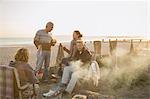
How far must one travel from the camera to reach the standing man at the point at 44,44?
1858mm

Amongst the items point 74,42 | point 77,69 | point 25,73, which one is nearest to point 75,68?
point 77,69

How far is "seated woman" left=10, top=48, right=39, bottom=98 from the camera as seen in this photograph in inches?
73.8

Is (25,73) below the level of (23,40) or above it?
below

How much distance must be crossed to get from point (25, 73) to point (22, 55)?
84mm

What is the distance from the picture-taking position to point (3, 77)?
6.15ft

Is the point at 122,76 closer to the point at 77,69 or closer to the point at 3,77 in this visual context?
the point at 77,69

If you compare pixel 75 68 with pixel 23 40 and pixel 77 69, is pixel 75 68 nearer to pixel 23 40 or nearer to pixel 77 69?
pixel 77 69

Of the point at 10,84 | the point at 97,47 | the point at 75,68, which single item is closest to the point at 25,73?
the point at 10,84

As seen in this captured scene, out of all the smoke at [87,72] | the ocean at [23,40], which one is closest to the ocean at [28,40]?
the ocean at [23,40]

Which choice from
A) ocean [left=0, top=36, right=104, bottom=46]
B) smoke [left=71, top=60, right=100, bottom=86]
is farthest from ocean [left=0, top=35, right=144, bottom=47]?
smoke [left=71, top=60, right=100, bottom=86]

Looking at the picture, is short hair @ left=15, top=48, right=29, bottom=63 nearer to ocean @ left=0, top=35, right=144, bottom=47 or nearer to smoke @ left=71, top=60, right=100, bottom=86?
ocean @ left=0, top=35, right=144, bottom=47

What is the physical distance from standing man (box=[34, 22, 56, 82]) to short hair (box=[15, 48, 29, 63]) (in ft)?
0.17

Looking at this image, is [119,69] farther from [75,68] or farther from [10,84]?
[10,84]

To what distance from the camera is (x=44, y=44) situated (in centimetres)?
187
